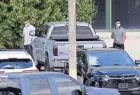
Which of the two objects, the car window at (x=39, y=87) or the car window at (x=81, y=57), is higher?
the car window at (x=39, y=87)

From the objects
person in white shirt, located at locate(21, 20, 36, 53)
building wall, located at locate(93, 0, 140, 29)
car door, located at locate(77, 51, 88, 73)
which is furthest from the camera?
building wall, located at locate(93, 0, 140, 29)

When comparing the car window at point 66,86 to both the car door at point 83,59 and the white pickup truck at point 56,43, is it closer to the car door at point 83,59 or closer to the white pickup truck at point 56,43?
the car door at point 83,59

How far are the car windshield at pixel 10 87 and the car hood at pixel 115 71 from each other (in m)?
5.81

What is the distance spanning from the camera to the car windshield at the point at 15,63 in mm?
16234

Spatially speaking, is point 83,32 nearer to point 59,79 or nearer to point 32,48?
point 32,48

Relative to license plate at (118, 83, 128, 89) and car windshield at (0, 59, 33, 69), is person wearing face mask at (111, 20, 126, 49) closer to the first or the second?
license plate at (118, 83, 128, 89)

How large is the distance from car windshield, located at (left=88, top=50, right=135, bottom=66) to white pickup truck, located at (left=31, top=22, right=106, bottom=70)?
230cm

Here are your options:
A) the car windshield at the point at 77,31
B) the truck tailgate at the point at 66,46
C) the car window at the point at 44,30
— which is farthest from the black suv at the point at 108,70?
the car window at the point at 44,30

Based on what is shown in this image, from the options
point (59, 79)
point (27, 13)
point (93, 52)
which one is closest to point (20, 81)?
point (59, 79)

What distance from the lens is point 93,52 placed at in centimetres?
1867

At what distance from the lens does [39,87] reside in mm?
12078

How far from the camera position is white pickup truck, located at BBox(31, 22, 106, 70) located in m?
21.1

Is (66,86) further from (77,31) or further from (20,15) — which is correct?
(20,15)

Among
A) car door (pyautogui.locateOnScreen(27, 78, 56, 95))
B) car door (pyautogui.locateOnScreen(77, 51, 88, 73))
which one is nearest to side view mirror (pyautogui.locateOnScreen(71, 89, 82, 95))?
car door (pyautogui.locateOnScreen(27, 78, 56, 95))
